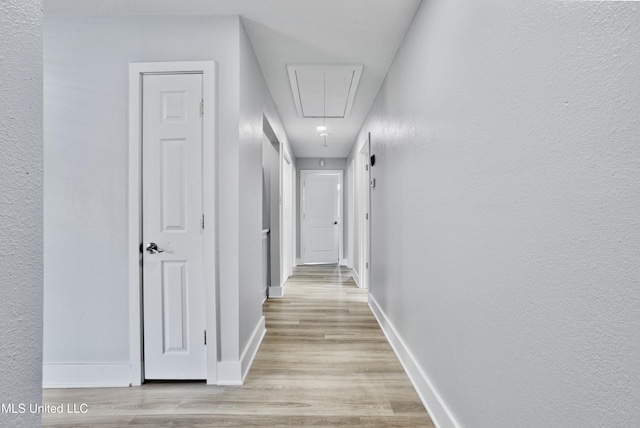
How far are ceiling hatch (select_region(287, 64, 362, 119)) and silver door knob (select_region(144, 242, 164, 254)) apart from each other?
179 centimetres

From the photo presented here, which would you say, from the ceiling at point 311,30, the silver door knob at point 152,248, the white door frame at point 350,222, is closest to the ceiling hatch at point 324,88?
the ceiling at point 311,30

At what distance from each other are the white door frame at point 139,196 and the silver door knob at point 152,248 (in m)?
0.06

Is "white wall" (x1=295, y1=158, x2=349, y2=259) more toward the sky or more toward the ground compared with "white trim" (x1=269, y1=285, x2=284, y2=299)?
more toward the sky

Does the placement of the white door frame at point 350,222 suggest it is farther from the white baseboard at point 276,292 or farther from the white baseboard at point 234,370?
the white baseboard at point 234,370

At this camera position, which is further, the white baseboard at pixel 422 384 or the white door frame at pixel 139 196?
the white door frame at pixel 139 196

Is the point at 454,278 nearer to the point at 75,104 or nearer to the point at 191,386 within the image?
the point at 191,386

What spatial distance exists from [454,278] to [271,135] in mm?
2820

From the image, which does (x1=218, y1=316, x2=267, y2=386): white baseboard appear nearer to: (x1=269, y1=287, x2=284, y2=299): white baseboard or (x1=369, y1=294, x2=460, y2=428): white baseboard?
(x1=369, y1=294, x2=460, y2=428): white baseboard

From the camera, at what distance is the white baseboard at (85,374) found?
2.04 m

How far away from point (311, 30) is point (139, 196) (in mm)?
1595

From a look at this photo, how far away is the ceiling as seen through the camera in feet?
6.36

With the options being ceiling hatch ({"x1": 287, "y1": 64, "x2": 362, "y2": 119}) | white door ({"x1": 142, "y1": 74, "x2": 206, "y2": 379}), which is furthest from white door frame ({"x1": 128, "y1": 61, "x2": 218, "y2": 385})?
ceiling hatch ({"x1": 287, "y1": 64, "x2": 362, "y2": 119})

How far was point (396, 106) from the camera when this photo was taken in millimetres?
2523

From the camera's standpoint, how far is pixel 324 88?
3199 millimetres
